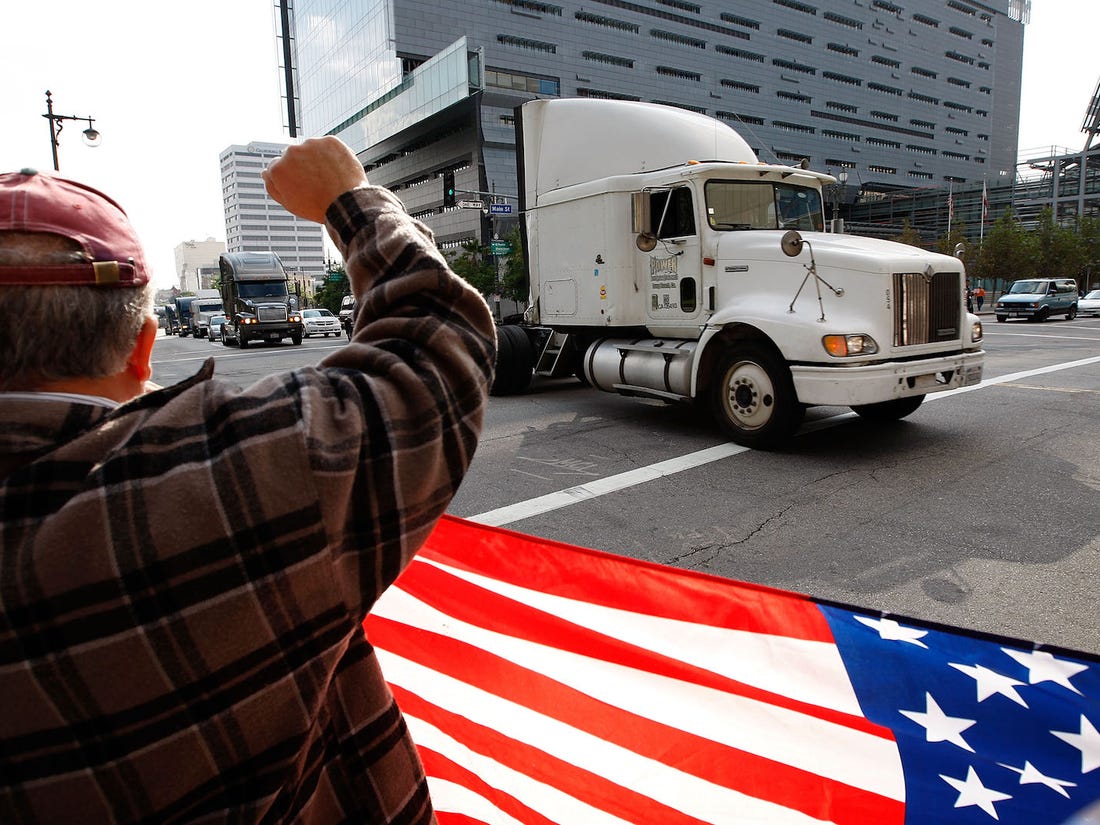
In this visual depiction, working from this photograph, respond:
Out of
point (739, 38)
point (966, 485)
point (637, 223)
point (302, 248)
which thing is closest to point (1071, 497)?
point (966, 485)

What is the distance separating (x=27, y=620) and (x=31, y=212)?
0.51 m

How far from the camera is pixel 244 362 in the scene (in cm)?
2280

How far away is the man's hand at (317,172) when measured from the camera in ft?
3.85

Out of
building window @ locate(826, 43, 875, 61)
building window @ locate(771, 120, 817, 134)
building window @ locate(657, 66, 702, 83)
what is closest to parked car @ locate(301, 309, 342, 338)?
building window @ locate(657, 66, 702, 83)

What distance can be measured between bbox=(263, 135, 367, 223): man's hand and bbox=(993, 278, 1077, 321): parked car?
34.1 meters

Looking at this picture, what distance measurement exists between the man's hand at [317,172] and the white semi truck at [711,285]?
20.8 feet

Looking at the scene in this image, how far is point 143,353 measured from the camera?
109cm

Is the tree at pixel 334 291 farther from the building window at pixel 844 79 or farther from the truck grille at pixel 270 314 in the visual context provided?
the building window at pixel 844 79

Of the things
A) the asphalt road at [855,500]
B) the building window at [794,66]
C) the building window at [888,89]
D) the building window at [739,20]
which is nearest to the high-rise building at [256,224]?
the building window at [739,20]

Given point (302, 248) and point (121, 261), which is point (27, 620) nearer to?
point (121, 261)

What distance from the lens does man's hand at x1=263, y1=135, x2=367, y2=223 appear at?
3.85ft

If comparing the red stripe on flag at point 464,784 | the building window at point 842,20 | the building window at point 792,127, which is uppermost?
the building window at point 842,20

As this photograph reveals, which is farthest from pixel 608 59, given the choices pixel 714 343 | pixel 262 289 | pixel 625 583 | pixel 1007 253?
pixel 625 583

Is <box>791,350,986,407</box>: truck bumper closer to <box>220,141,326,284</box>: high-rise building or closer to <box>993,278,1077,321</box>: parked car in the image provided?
<box>993,278,1077,321</box>: parked car
